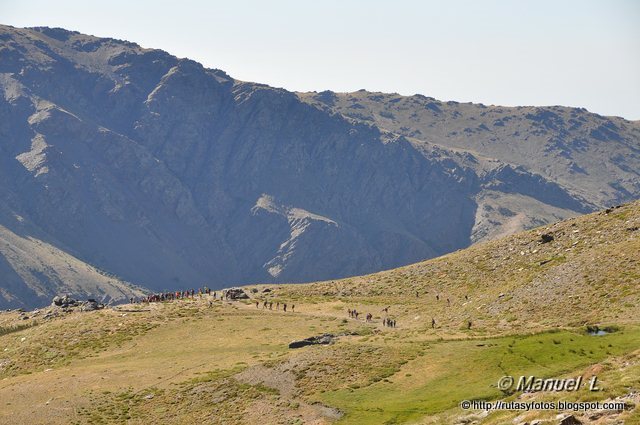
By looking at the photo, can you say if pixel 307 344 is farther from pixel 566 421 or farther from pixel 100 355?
pixel 566 421

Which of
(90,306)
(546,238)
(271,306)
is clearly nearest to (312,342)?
(271,306)

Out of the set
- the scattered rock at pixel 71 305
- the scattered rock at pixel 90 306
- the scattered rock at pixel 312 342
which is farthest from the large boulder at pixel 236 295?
the scattered rock at pixel 312 342

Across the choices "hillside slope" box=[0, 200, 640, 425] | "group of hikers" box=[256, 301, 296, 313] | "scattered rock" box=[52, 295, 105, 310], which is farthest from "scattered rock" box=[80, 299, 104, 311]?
"group of hikers" box=[256, 301, 296, 313]

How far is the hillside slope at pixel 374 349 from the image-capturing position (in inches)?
2090

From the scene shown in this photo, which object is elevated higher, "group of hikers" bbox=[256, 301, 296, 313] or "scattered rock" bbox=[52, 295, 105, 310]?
"group of hikers" bbox=[256, 301, 296, 313]

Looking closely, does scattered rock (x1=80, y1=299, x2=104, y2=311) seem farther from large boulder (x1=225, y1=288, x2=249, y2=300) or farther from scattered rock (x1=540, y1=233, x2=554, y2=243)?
scattered rock (x1=540, y1=233, x2=554, y2=243)

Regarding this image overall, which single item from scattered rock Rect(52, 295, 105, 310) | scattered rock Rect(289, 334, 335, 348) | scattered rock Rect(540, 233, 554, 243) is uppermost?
scattered rock Rect(540, 233, 554, 243)

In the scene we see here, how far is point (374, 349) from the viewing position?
68562 mm

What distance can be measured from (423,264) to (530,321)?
2050 inches

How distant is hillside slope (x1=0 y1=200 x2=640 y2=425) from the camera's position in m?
53.1

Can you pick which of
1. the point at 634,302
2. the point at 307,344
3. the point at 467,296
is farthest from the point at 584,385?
the point at 467,296

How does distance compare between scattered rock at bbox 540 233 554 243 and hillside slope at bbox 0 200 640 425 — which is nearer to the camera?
hillside slope at bbox 0 200 640 425

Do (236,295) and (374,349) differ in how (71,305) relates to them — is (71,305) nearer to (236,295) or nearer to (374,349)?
(236,295)

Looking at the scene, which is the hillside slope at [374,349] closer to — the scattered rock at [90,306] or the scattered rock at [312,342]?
the scattered rock at [312,342]
